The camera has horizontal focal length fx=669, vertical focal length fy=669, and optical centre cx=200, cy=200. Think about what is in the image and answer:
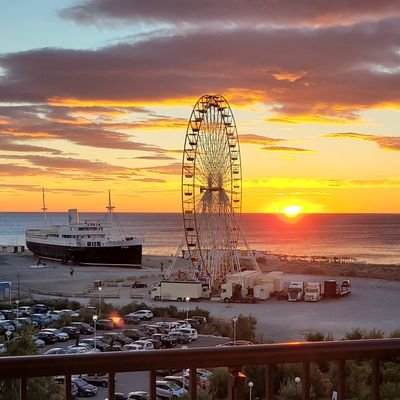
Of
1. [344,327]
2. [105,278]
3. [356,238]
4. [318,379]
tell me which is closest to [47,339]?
[344,327]

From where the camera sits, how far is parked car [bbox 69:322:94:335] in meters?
21.5

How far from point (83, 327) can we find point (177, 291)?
37.0 ft

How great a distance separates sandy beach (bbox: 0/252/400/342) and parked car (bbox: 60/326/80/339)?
574 cm

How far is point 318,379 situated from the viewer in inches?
399

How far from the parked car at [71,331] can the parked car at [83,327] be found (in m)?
0.21

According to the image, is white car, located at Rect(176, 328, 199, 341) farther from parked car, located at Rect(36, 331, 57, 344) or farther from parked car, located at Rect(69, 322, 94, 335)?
parked car, located at Rect(36, 331, 57, 344)

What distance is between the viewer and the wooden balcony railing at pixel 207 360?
6.52ft

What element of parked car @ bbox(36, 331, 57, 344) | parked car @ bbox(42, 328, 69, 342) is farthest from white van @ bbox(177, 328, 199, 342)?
parked car @ bbox(36, 331, 57, 344)

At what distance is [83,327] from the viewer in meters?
21.8

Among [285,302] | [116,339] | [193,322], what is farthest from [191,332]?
[285,302]

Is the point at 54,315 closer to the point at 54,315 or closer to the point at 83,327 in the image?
the point at 54,315

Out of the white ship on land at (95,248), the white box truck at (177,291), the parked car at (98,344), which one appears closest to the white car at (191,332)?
the parked car at (98,344)

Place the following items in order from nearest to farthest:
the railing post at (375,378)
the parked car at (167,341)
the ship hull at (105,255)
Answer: the railing post at (375,378) → the parked car at (167,341) → the ship hull at (105,255)

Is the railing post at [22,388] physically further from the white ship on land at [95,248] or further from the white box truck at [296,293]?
the white ship on land at [95,248]
